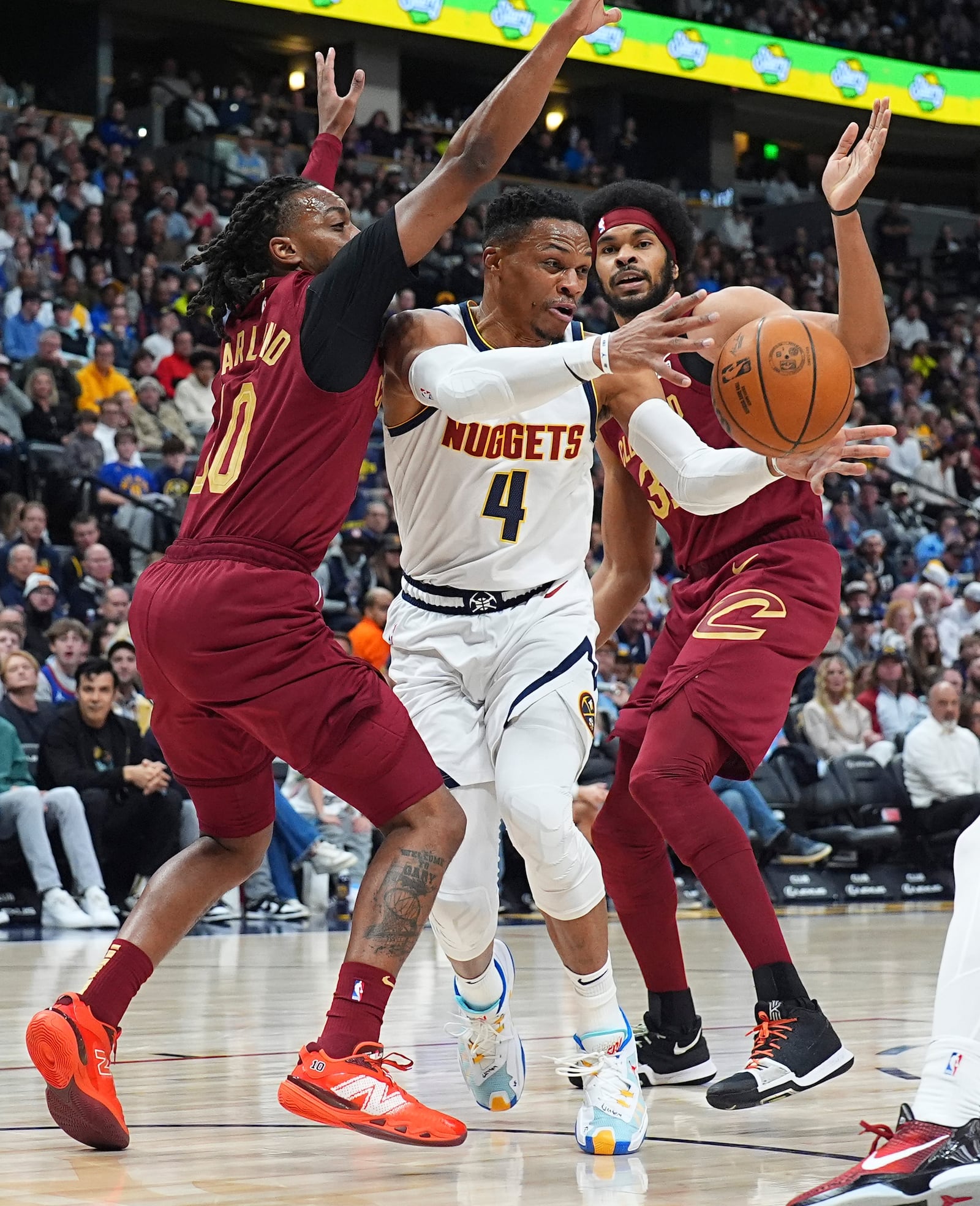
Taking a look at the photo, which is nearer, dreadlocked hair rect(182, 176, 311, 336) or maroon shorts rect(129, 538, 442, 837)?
maroon shorts rect(129, 538, 442, 837)

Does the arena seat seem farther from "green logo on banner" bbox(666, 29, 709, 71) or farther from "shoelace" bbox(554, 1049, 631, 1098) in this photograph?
"green logo on banner" bbox(666, 29, 709, 71)

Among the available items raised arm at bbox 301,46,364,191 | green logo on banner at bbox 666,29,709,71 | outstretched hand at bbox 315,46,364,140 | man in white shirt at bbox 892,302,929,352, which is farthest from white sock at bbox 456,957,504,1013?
green logo on banner at bbox 666,29,709,71

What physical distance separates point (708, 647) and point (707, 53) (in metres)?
21.4

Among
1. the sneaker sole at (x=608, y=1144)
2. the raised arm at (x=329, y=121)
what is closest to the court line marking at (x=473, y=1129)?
the sneaker sole at (x=608, y=1144)

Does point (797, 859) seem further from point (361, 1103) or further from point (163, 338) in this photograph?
point (361, 1103)

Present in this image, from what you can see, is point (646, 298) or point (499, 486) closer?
point (499, 486)

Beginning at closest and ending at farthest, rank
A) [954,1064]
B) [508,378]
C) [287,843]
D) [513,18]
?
[954,1064] → [508,378] → [287,843] → [513,18]

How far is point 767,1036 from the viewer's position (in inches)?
146

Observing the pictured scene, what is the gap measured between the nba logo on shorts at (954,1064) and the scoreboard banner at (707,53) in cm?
1885

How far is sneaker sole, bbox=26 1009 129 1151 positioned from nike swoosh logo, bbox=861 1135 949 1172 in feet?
5.10

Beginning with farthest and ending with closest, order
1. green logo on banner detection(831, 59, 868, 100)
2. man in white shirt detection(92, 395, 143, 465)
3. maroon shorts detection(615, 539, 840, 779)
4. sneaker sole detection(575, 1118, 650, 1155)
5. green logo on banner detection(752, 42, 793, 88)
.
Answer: green logo on banner detection(831, 59, 868, 100)
green logo on banner detection(752, 42, 793, 88)
man in white shirt detection(92, 395, 143, 465)
maroon shorts detection(615, 539, 840, 779)
sneaker sole detection(575, 1118, 650, 1155)

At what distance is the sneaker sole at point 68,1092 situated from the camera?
10.7 ft

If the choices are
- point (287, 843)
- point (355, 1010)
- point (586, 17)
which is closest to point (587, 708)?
point (355, 1010)

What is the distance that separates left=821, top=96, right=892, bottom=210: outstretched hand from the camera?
4.19 m
